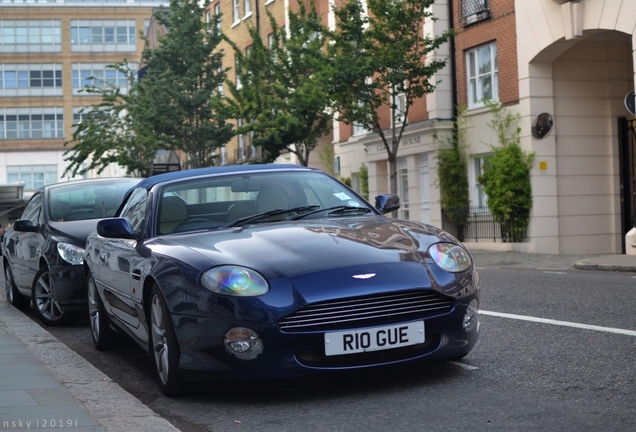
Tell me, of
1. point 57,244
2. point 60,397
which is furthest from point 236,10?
point 60,397

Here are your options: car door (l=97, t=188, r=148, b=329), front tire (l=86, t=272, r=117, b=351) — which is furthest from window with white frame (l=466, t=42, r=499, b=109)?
car door (l=97, t=188, r=148, b=329)

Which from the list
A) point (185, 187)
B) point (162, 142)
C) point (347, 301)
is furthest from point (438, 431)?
point (162, 142)

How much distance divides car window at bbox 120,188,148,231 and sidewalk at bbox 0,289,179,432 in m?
1.06

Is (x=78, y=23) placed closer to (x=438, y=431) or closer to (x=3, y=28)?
(x=3, y=28)

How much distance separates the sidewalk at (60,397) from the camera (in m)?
5.12

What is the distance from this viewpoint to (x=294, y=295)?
5742 millimetres

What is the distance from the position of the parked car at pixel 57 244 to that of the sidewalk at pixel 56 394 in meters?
1.10

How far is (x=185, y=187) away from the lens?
7.48m

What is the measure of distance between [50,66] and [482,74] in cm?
7517

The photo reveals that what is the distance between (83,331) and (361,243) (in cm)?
507

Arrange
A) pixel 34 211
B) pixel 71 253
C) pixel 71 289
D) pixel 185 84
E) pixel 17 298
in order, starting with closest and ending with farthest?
1. pixel 71 289
2. pixel 71 253
3. pixel 34 211
4. pixel 17 298
5. pixel 185 84

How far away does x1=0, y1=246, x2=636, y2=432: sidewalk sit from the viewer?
5.13 metres

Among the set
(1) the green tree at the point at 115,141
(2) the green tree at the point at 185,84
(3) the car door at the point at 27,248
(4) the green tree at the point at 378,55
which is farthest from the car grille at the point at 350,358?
(1) the green tree at the point at 115,141

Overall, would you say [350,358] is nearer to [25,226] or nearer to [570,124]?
[25,226]
